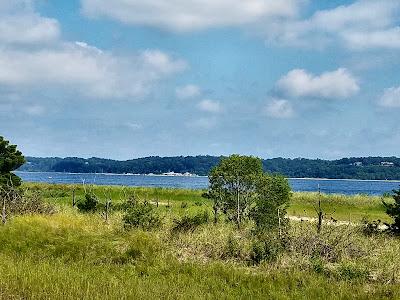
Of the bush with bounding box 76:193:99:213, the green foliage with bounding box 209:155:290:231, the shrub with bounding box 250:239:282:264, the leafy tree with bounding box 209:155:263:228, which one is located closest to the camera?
the shrub with bounding box 250:239:282:264

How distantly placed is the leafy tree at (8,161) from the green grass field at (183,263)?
28.5ft

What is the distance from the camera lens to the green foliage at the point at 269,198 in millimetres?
20609

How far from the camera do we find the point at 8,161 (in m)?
28.6

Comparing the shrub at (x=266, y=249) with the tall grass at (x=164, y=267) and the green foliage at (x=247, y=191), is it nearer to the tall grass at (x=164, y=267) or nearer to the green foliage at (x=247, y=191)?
the tall grass at (x=164, y=267)

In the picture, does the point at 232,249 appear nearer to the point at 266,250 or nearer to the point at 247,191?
the point at 266,250

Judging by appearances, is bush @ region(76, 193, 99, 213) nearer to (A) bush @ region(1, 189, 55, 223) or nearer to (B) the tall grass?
(A) bush @ region(1, 189, 55, 223)

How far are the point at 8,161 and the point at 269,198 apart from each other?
14.4m

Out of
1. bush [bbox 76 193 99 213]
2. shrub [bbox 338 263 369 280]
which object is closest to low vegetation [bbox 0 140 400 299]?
shrub [bbox 338 263 369 280]

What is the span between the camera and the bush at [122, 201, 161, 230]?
20344 mm

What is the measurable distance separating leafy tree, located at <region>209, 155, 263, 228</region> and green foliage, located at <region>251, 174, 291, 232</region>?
1.48 feet

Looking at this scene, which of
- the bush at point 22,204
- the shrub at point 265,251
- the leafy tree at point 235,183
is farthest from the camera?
the bush at point 22,204

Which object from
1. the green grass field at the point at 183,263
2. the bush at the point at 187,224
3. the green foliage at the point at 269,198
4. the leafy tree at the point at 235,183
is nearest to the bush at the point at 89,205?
the green grass field at the point at 183,263

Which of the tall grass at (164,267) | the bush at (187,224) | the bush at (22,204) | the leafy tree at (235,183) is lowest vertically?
the tall grass at (164,267)

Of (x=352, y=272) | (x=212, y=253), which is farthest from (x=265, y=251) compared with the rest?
(x=352, y=272)
